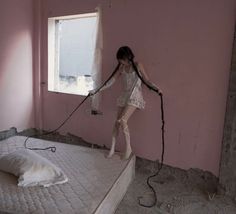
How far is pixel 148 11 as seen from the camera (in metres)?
2.59

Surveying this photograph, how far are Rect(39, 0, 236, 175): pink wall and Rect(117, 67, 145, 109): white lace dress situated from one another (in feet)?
0.49

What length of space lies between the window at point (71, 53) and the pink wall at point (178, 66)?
9.7 inches

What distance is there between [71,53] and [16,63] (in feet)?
2.46

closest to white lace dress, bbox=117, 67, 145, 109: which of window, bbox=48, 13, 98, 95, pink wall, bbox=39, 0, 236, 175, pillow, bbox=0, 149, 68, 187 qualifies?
pink wall, bbox=39, 0, 236, 175

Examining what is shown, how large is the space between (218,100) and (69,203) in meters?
1.63

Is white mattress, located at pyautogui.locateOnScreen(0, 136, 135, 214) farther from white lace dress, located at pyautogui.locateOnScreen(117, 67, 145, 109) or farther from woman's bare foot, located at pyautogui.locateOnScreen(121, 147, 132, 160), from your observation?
white lace dress, located at pyautogui.locateOnScreen(117, 67, 145, 109)

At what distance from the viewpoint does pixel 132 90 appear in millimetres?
2586

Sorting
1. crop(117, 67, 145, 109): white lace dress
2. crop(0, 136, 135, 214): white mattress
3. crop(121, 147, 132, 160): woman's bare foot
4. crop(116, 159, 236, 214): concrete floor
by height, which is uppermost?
crop(117, 67, 145, 109): white lace dress

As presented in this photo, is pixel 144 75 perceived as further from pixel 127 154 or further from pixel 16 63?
pixel 16 63

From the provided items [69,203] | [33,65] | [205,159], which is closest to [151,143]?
[205,159]

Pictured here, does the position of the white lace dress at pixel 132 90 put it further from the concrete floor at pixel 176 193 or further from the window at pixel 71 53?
the concrete floor at pixel 176 193

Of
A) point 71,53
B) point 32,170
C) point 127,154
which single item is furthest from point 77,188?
point 71,53

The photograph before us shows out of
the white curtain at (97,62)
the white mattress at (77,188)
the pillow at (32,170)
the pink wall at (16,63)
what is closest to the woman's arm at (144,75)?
the white curtain at (97,62)

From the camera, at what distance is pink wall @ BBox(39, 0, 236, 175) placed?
90.2 inches
